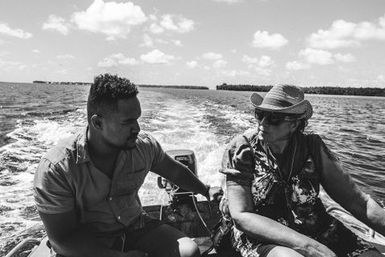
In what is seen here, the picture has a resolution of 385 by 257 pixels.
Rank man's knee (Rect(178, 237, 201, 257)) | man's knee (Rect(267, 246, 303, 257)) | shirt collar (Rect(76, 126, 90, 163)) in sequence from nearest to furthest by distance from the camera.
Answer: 1. man's knee (Rect(267, 246, 303, 257))
2. shirt collar (Rect(76, 126, 90, 163))
3. man's knee (Rect(178, 237, 201, 257))

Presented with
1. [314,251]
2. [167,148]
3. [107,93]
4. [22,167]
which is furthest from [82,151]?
[167,148]

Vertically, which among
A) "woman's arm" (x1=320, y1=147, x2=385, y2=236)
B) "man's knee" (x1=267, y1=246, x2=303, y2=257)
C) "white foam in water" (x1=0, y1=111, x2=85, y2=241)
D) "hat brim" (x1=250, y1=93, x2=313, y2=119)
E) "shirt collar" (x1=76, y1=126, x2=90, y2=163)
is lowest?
"white foam in water" (x1=0, y1=111, x2=85, y2=241)

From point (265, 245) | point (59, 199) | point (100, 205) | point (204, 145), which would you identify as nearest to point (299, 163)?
point (265, 245)

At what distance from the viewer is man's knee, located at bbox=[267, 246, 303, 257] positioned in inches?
81.8

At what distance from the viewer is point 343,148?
1088cm

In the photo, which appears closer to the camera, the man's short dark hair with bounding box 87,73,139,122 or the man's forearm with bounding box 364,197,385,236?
the man's short dark hair with bounding box 87,73,139,122

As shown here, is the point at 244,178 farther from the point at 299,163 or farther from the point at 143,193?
the point at 143,193

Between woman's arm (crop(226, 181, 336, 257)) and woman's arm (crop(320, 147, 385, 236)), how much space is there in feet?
1.93

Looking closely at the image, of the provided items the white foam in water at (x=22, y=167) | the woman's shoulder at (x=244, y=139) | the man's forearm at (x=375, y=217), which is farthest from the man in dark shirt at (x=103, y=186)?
the white foam in water at (x=22, y=167)

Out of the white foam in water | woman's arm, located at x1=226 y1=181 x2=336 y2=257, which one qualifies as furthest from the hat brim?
the white foam in water

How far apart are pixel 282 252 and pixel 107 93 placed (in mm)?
1438

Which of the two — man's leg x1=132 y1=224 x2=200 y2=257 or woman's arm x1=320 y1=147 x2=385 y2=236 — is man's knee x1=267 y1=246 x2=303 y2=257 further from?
woman's arm x1=320 y1=147 x2=385 y2=236

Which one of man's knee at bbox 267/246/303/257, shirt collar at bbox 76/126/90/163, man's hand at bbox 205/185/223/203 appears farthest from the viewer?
man's hand at bbox 205/185/223/203

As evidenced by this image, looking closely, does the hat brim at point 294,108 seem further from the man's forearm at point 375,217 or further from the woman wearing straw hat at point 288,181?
the man's forearm at point 375,217
